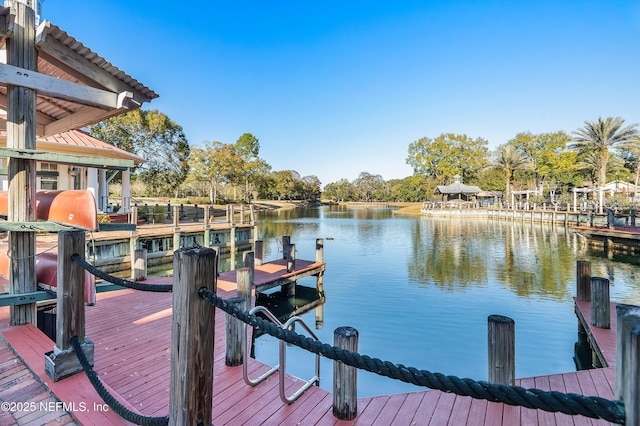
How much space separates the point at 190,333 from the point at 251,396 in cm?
208

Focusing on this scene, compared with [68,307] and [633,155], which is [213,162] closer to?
[68,307]

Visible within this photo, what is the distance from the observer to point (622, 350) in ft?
2.84

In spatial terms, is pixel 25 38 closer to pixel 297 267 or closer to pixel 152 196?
pixel 297 267

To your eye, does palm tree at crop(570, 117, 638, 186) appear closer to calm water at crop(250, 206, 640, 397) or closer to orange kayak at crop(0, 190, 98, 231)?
calm water at crop(250, 206, 640, 397)

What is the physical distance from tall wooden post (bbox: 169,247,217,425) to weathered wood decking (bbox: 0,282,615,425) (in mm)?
1305

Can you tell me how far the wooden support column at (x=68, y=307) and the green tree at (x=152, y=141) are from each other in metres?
25.2

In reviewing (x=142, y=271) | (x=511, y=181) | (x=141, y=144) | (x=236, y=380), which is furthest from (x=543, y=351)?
(x=511, y=181)

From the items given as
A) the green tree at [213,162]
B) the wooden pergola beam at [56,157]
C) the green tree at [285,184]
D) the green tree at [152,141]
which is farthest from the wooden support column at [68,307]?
the green tree at [285,184]

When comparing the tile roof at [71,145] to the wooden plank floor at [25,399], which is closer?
the wooden plank floor at [25,399]

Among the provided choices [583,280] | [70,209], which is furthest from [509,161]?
[70,209]

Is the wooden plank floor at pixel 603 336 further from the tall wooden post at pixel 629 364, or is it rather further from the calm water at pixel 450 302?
the tall wooden post at pixel 629 364

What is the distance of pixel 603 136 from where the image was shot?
33688 mm

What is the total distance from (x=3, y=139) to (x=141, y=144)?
1712 centimetres

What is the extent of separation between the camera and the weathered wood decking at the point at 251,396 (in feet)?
9.18
